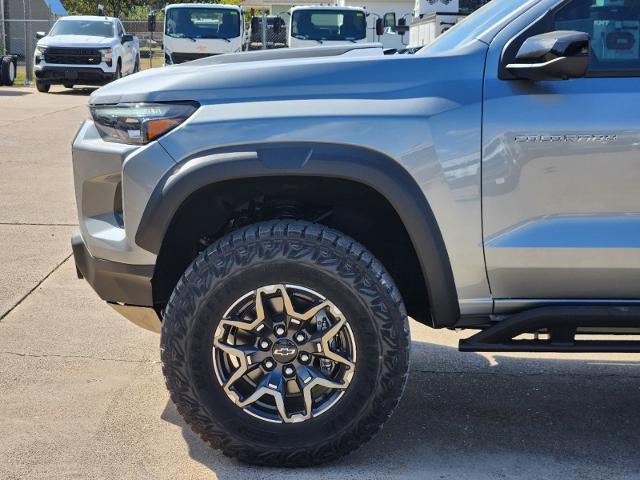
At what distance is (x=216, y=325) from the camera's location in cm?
355

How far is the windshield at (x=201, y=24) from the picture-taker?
23141 millimetres

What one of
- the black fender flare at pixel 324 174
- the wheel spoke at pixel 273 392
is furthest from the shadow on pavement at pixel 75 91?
the wheel spoke at pixel 273 392

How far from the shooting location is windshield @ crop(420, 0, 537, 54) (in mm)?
3697

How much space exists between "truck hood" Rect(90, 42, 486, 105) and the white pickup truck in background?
19.8m

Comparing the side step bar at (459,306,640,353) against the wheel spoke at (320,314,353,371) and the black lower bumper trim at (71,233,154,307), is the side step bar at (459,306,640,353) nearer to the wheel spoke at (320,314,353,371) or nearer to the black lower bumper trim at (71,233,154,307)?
the wheel spoke at (320,314,353,371)

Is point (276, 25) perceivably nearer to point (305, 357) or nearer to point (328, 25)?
point (328, 25)

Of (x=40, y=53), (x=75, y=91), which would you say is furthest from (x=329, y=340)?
(x=75, y=91)

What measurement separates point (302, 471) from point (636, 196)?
1.57 m

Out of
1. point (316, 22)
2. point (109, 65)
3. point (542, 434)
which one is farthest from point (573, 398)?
point (109, 65)

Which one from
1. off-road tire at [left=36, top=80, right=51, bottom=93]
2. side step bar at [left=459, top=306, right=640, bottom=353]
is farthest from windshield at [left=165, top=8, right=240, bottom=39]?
side step bar at [left=459, top=306, right=640, bottom=353]

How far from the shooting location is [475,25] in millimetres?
3816

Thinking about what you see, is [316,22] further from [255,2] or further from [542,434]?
[255,2]

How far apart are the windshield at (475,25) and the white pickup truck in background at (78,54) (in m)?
19.9

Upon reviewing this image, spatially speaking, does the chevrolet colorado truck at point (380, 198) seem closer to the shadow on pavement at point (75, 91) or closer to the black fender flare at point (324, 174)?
the black fender flare at point (324, 174)
